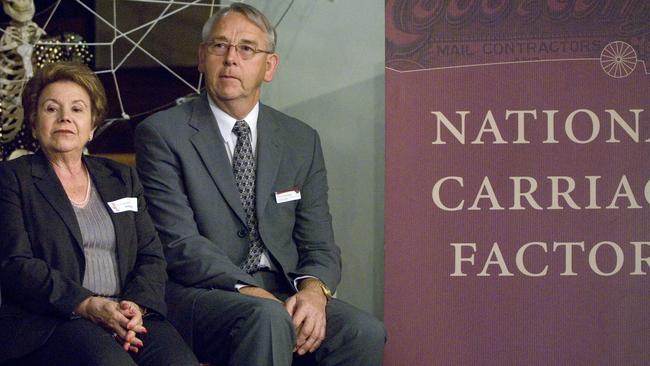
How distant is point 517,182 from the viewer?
9.79 feet

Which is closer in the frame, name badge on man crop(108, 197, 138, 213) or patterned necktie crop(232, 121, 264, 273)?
name badge on man crop(108, 197, 138, 213)

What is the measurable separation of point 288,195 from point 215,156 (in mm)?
256

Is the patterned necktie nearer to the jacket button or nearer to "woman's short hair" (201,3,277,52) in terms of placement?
the jacket button

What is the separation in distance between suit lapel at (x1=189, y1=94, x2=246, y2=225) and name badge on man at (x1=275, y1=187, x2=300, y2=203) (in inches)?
4.9

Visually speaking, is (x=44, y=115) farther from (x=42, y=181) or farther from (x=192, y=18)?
(x=192, y=18)

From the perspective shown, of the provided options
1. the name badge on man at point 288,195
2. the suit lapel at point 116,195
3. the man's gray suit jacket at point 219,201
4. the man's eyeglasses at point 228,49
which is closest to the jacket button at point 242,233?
the man's gray suit jacket at point 219,201

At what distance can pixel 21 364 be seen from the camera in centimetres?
238

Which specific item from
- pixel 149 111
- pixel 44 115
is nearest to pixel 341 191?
pixel 149 111

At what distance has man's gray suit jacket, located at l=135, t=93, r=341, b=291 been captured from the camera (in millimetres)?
2760

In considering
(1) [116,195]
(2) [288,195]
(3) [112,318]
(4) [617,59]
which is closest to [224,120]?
(2) [288,195]

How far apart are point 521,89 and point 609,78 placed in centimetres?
27

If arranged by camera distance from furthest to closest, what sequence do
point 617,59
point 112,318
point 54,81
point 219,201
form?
1. point 617,59
2. point 219,201
3. point 54,81
4. point 112,318

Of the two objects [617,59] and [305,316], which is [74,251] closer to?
→ [305,316]

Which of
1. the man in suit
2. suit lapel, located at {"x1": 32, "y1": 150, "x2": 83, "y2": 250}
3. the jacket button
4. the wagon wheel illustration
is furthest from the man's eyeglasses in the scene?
the wagon wheel illustration
